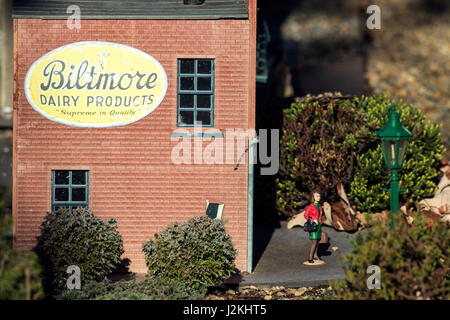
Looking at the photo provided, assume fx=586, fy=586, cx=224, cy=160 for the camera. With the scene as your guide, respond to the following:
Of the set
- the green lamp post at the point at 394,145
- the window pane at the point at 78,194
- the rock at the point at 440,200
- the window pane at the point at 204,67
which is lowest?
the rock at the point at 440,200

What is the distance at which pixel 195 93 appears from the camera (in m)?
14.4

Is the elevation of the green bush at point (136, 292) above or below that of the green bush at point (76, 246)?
below

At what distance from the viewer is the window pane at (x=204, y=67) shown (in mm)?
14430

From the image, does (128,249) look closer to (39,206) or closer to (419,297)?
(39,206)

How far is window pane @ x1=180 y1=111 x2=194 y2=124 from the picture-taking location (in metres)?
14.5

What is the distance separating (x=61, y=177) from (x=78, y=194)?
59cm

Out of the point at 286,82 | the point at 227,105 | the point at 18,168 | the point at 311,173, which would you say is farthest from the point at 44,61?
the point at 286,82

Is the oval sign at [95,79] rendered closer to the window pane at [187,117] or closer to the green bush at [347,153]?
the window pane at [187,117]

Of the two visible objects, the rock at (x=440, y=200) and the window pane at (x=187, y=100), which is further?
the rock at (x=440, y=200)

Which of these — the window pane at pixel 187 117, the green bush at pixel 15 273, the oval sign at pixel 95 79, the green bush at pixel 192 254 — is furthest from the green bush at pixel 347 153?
the green bush at pixel 15 273

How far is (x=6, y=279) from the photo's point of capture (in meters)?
8.92

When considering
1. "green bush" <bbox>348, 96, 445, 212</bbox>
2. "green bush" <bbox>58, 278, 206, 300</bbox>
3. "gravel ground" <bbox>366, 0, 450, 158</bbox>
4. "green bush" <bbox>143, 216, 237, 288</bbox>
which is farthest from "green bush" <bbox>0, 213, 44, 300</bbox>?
"gravel ground" <bbox>366, 0, 450, 158</bbox>

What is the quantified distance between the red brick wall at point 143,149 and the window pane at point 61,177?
0.53 ft

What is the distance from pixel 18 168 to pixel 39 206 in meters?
1.06
